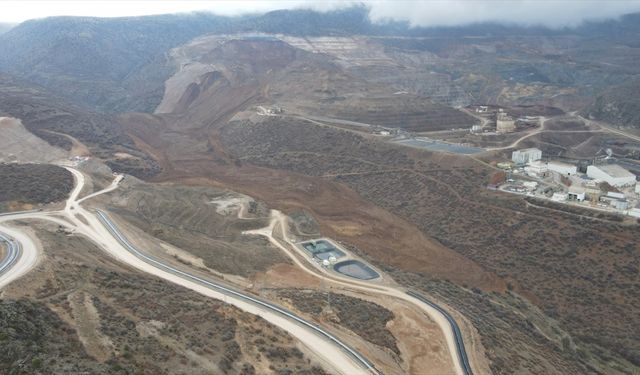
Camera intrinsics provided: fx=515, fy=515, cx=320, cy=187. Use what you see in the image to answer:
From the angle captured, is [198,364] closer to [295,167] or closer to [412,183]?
[412,183]

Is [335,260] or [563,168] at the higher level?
[563,168]

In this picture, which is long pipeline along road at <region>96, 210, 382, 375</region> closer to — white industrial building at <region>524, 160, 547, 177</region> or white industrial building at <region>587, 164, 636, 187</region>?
white industrial building at <region>524, 160, 547, 177</region>

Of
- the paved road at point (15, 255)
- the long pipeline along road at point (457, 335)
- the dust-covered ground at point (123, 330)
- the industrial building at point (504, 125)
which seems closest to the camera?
the dust-covered ground at point (123, 330)

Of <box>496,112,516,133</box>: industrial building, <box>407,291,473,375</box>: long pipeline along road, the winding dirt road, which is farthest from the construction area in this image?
<box>496,112,516,133</box>: industrial building

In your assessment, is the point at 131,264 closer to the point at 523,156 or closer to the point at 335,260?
the point at 335,260

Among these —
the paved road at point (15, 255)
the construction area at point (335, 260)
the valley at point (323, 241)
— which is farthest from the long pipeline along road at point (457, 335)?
the paved road at point (15, 255)

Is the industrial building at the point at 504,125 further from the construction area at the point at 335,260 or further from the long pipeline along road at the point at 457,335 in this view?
the long pipeline along road at the point at 457,335

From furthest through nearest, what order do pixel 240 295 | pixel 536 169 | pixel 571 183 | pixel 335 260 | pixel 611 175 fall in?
pixel 536 169 → pixel 571 183 → pixel 611 175 → pixel 335 260 → pixel 240 295

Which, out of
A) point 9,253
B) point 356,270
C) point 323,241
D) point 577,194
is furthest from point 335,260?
point 577,194
